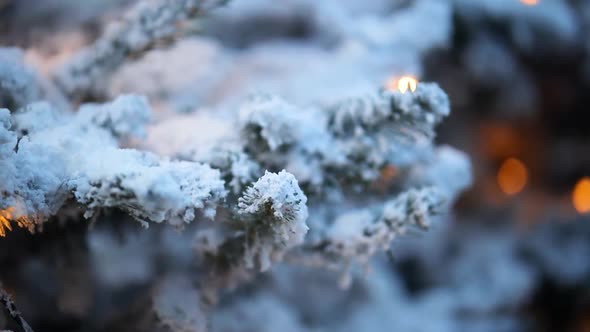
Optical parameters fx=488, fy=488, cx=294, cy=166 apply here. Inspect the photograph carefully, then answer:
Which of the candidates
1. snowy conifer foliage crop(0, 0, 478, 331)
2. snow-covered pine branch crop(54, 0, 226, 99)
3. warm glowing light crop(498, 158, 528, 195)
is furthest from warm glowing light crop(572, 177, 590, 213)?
snow-covered pine branch crop(54, 0, 226, 99)

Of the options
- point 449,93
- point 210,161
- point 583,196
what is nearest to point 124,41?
point 210,161

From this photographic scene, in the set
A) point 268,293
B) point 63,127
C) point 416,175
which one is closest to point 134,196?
point 63,127

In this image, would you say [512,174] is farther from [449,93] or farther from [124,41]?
[124,41]

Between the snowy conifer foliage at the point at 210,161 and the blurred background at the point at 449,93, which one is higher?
the blurred background at the point at 449,93

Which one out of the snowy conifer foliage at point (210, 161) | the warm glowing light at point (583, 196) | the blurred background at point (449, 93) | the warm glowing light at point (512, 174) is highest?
the warm glowing light at point (512, 174)

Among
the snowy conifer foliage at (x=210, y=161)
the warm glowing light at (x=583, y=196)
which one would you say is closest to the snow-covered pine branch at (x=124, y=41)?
the snowy conifer foliage at (x=210, y=161)

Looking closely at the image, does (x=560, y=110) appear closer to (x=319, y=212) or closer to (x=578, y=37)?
(x=578, y=37)

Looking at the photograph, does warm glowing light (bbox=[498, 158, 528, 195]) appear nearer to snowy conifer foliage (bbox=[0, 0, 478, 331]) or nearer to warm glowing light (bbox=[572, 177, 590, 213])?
warm glowing light (bbox=[572, 177, 590, 213])

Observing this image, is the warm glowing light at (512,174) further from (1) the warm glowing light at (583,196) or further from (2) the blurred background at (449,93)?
(1) the warm glowing light at (583,196)
